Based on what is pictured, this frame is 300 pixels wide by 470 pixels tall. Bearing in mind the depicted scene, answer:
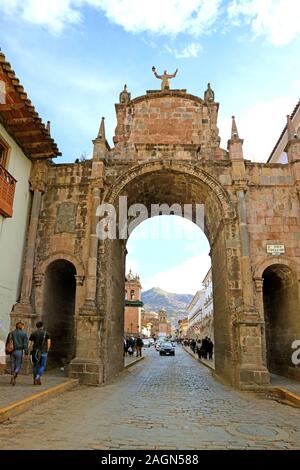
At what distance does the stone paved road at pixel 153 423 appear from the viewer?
4.71m

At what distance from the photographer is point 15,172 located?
1191 centimetres

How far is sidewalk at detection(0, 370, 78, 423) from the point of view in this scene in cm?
607

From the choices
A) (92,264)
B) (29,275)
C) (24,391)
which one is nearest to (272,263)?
(92,264)

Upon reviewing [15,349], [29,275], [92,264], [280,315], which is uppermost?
[92,264]

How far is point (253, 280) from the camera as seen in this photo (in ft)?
38.5

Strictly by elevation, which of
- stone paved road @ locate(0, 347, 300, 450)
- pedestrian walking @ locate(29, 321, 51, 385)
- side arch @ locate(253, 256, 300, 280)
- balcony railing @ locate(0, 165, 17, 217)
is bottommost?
stone paved road @ locate(0, 347, 300, 450)

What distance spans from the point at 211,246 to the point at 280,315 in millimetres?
4156

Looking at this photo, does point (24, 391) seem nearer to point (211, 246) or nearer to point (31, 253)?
point (31, 253)

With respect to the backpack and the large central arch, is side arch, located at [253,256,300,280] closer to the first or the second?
the large central arch

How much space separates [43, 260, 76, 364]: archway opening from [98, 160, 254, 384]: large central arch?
5.71ft

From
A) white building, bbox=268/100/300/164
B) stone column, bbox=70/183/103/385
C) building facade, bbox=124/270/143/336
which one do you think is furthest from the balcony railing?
building facade, bbox=124/270/143/336

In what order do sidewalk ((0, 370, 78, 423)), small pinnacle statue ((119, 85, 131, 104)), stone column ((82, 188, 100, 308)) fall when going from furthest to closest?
small pinnacle statue ((119, 85, 131, 104))
stone column ((82, 188, 100, 308))
sidewalk ((0, 370, 78, 423))
